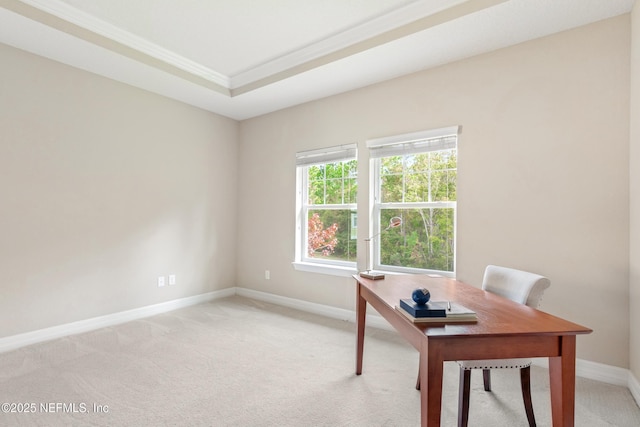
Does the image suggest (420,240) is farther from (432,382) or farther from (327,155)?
(432,382)

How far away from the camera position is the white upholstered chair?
163cm

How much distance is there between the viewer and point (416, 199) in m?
3.29

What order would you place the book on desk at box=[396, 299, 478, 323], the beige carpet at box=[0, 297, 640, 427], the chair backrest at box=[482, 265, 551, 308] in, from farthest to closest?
the beige carpet at box=[0, 297, 640, 427] → the chair backrest at box=[482, 265, 551, 308] → the book on desk at box=[396, 299, 478, 323]

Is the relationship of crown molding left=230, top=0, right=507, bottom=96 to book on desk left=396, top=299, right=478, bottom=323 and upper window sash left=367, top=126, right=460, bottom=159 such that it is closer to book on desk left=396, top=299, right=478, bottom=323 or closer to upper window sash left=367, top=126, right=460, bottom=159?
upper window sash left=367, top=126, right=460, bottom=159

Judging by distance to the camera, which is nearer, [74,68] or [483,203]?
[483,203]

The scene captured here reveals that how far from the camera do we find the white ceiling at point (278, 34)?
235cm

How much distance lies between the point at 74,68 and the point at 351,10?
2714mm

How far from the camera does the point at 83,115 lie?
3.22 meters

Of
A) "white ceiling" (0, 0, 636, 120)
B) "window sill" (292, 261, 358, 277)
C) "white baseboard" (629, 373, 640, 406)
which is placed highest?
"white ceiling" (0, 0, 636, 120)

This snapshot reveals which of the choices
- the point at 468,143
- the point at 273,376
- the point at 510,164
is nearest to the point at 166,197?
the point at 273,376

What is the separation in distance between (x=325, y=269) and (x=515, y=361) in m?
2.37

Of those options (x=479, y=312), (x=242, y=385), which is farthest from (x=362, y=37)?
(x=242, y=385)

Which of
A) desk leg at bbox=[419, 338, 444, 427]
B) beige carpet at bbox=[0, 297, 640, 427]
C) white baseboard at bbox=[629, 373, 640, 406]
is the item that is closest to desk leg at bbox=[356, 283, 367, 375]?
beige carpet at bbox=[0, 297, 640, 427]

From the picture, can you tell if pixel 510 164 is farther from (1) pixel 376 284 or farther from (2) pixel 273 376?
(2) pixel 273 376
